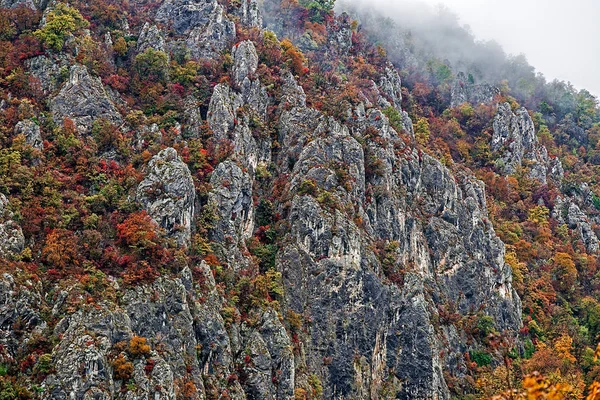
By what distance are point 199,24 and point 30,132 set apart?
113 feet

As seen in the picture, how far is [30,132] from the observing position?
51.6 metres

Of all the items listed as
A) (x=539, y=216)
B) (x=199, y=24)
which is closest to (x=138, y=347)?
(x=199, y=24)

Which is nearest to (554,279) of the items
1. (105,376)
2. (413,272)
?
(413,272)

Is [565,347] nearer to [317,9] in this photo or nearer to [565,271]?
[565,271]

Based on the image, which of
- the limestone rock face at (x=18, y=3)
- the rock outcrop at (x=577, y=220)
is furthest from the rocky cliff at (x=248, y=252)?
the rock outcrop at (x=577, y=220)

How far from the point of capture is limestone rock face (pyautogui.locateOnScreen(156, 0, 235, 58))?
250ft

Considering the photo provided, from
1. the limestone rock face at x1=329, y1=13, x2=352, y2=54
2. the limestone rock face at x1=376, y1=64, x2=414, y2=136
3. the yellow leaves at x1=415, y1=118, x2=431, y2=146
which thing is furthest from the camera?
the limestone rock face at x1=329, y1=13, x2=352, y2=54

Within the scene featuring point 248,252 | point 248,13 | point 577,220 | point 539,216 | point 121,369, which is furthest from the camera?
point 577,220

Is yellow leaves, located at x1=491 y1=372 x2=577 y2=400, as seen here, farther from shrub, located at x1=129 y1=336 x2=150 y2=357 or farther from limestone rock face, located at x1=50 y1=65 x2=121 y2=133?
limestone rock face, located at x1=50 y1=65 x2=121 y2=133

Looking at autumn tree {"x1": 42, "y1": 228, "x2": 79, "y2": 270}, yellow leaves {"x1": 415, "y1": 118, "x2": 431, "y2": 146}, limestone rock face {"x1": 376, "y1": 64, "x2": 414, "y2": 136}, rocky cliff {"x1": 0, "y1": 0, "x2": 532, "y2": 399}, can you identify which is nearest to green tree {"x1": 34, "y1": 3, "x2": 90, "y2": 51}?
rocky cliff {"x1": 0, "y1": 0, "x2": 532, "y2": 399}

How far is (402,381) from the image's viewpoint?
189 ft

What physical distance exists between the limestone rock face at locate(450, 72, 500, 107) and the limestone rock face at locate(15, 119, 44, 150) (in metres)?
88.7

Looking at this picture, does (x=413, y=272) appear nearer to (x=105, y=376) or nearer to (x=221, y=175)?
(x=221, y=175)

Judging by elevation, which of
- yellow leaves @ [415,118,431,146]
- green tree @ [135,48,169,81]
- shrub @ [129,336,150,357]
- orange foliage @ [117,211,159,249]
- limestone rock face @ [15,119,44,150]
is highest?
yellow leaves @ [415,118,431,146]
